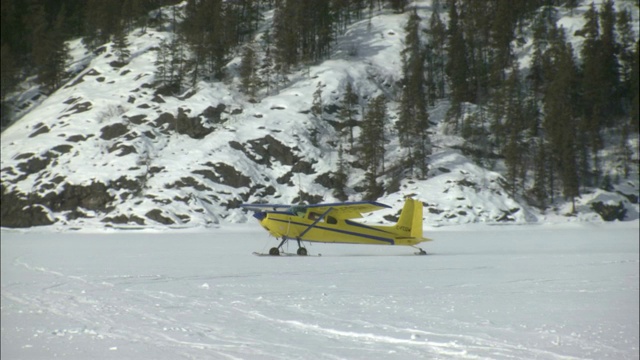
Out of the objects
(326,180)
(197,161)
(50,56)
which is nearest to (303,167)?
(326,180)

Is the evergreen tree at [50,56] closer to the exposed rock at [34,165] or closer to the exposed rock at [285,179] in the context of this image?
the exposed rock at [34,165]

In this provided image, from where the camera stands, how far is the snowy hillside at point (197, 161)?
38.1 metres

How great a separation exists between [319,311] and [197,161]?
123ft

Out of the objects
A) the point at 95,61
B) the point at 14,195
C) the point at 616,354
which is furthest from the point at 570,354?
the point at 95,61

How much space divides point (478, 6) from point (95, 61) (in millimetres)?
51002

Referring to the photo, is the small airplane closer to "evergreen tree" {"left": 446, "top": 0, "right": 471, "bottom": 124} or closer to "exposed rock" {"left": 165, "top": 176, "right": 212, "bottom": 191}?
"exposed rock" {"left": 165, "top": 176, "right": 212, "bottom": 191}

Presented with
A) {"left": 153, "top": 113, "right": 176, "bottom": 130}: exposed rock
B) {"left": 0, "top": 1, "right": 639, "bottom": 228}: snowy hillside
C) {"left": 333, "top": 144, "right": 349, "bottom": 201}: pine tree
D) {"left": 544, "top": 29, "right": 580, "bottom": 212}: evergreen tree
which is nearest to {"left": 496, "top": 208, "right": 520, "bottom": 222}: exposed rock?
{"left": 0, "top": 1, "right": 639, "bottom": 228}: snowy hillside

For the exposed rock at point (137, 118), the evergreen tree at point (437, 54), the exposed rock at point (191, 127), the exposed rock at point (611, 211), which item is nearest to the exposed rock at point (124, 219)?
the exposed rock at point (191, 127)

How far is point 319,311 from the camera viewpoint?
6871mm

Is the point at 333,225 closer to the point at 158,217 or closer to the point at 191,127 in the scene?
the point at 158,217

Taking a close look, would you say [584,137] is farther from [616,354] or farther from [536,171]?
[616,354]

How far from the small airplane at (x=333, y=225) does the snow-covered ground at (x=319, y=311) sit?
3.98m

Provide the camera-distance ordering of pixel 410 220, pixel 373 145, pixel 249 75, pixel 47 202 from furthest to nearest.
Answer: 1. pixel 249 75
2. pixel 373 145
3. pixel 47 202
4. pixel 410 220

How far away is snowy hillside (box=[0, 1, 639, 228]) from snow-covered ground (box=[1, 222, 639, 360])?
25.9 metres
